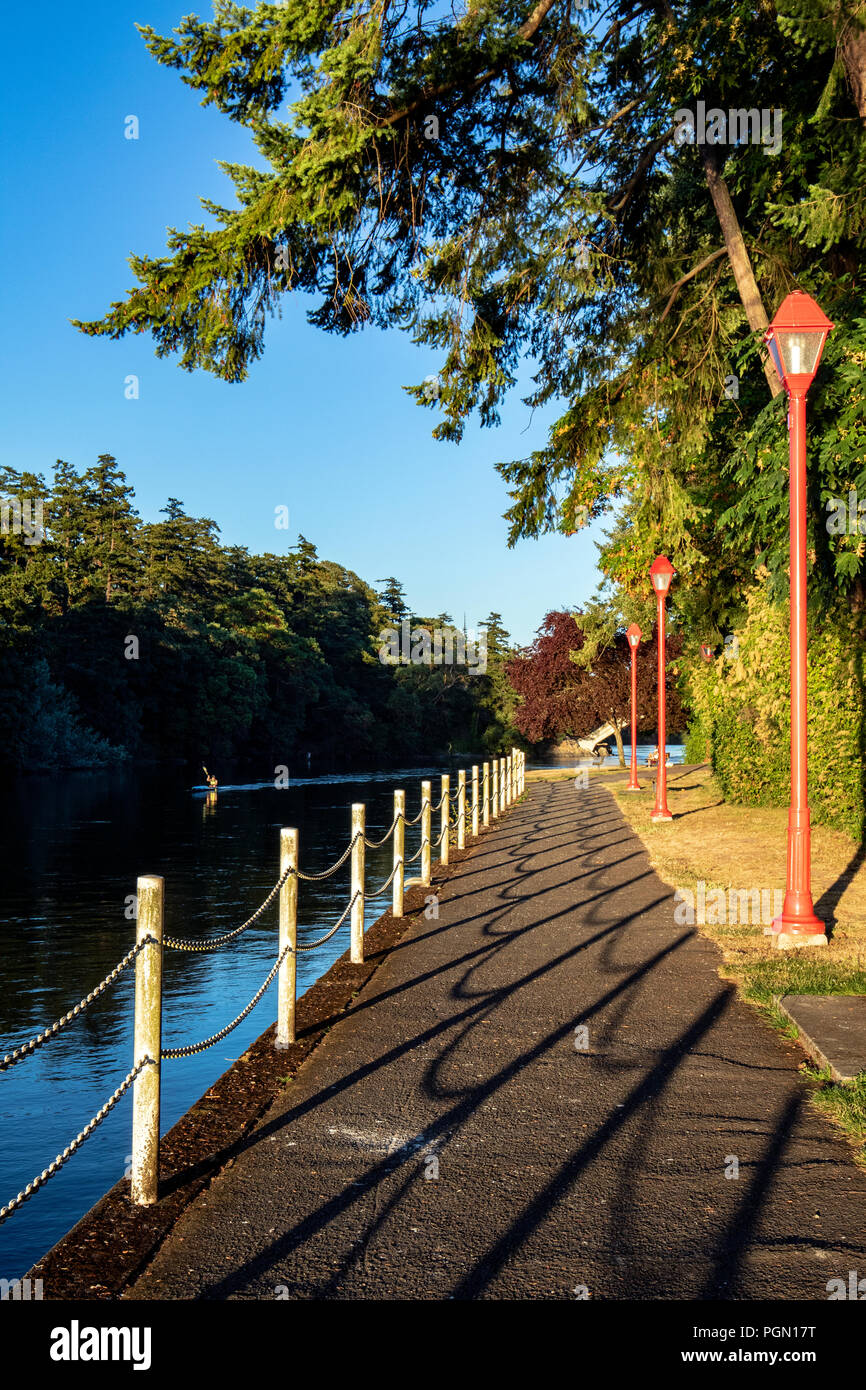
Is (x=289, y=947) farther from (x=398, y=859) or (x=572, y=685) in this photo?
(x=572, y=685)

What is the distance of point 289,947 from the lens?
249 inches

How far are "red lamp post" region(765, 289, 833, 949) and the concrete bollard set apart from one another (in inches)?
169

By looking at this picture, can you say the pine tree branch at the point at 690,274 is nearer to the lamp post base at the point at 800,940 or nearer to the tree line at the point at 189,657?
the lamp post base at the point at 800,940

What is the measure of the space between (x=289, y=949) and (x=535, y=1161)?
231 cm

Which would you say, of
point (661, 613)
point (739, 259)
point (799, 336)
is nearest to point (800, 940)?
point (799, 336)

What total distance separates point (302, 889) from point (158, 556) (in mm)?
74226

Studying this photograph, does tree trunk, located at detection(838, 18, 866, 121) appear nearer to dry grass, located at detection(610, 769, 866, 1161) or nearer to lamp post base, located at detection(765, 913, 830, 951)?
dry grass, located at detection(610, 769, 866, 1161)

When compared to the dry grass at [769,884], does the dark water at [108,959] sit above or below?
below

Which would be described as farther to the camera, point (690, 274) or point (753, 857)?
point (690, 274)

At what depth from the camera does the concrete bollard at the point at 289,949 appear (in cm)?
623

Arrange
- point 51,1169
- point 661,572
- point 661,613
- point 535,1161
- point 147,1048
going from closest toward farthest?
point 51,1169
point 147,1048
point 535,1161
point 661,572
point 661,613

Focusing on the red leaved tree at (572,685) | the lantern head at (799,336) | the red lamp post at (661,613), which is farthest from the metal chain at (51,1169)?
the red leaved tree at (572,685)

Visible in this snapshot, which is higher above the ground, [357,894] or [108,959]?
[357,894]

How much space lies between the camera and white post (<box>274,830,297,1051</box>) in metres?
6.23
